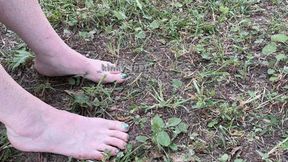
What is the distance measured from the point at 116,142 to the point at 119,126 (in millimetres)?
74

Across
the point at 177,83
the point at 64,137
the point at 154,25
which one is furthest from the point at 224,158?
the point at 154,25

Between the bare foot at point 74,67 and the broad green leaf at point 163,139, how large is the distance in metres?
0.33

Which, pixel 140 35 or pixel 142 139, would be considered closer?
pixel 142 139

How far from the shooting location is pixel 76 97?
1.67 meters

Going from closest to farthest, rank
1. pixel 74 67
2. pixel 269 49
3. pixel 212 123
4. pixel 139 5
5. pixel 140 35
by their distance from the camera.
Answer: pixel 212 123, pixel 74 67, pixel 269 49, pixel 140 35, pixel 139 5

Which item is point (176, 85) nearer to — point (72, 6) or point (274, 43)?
point (274, 43)

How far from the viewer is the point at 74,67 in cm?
172

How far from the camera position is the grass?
4.95ft

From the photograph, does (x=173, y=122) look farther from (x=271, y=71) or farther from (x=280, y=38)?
(x=280, y=38)

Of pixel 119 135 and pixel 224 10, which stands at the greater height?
pixel 224 10

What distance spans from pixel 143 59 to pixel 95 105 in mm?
319

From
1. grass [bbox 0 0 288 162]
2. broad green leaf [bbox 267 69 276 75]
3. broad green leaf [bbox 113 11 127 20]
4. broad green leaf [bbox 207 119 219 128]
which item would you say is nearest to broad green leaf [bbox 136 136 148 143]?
grass [bbox 0 0 288 162]

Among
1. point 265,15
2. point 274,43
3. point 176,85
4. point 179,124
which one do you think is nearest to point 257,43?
point 274,43

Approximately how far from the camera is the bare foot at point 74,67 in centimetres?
169
